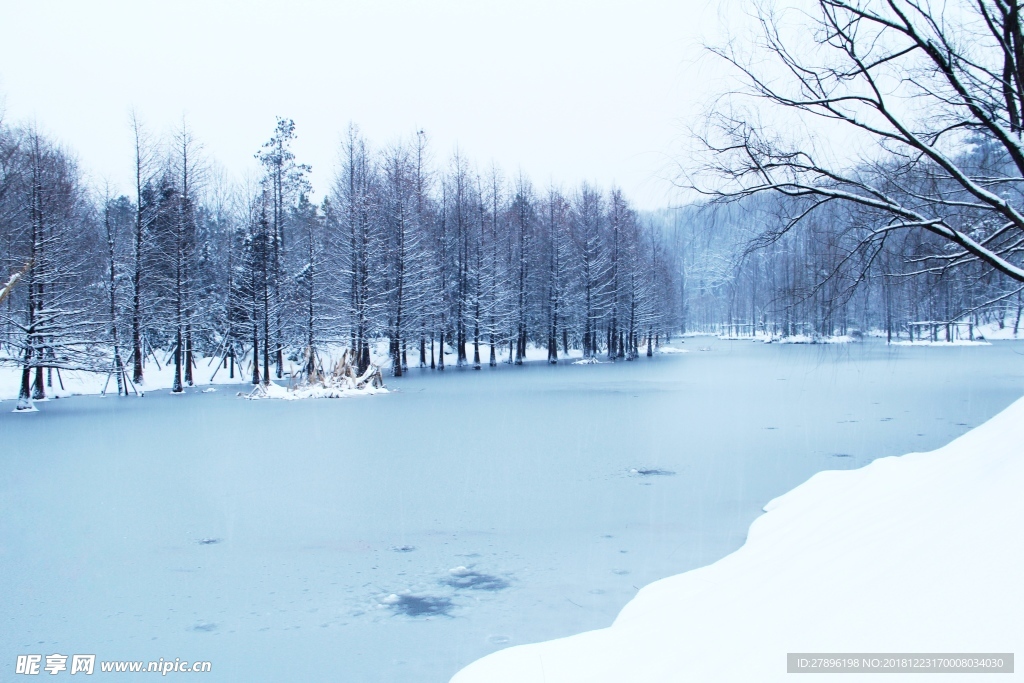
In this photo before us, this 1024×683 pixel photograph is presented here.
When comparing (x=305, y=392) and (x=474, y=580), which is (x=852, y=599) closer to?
(x=474, y=580)

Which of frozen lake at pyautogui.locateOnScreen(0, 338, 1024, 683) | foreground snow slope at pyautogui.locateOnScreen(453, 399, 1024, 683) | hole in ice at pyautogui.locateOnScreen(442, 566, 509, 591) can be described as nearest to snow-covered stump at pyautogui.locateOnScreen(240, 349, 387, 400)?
frozen lake at pyautogui.locateOnScreen(0, 338, 1024, 683)

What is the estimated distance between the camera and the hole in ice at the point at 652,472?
33.3ft

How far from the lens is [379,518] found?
809cm

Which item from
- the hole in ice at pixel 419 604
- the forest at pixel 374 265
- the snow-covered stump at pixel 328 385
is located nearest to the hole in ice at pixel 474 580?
the hole in ice at pixel 419 604

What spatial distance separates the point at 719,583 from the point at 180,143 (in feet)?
102

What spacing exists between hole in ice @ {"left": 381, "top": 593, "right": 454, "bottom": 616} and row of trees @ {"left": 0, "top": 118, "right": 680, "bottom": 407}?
13994 mm

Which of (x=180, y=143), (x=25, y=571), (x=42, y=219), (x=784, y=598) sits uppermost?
(x=180, y=143)

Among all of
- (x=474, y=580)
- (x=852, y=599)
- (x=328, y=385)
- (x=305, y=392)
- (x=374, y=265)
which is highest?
(x=374, y=265)

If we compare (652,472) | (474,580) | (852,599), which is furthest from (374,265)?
(852,599)

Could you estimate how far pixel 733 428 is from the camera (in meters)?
14.6

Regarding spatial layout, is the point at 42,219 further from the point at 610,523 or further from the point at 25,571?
the point at 610,523

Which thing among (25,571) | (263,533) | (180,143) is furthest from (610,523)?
(180,143)

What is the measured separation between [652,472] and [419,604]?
5.69m

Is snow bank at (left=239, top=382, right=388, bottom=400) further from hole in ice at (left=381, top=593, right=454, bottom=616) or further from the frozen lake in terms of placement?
hole in ice at (left=381, top=593, right=454, bottom=616)
